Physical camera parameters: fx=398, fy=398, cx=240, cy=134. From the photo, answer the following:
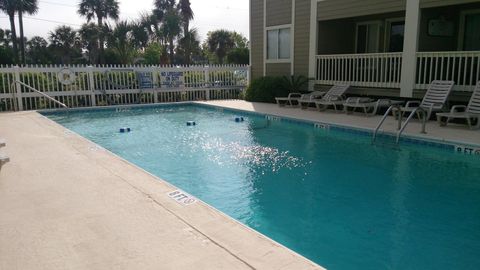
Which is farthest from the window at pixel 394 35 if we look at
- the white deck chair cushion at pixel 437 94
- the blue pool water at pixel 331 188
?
the blue pool water at pixel 331 188

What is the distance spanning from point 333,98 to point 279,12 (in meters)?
4.71

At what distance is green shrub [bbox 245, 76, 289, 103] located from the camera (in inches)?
566

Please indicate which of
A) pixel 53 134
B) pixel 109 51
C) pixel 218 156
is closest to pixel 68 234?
pixel 218 156

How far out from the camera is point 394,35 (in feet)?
44.5

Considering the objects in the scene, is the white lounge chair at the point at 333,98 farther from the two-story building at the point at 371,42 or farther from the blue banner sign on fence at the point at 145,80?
the blue banner sign on fence at the point at 145,80

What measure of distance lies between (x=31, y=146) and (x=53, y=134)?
135 centimetres

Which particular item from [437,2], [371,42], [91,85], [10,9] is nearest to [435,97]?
[437,2]

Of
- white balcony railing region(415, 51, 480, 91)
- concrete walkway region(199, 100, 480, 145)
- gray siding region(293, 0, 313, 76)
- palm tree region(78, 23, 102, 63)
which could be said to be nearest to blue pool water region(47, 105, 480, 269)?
concrete walkway region(199, 100, 480, 145)

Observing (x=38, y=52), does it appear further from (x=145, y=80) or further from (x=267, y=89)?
(x=267, y=89)

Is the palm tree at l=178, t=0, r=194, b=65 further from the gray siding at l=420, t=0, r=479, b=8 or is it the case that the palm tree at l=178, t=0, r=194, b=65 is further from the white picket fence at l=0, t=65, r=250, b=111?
the gray siding at l=420, t=0, r=479, b=8

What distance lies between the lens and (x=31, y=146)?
7.10 m

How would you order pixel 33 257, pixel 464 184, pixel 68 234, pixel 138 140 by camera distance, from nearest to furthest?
pixel 33 257 → pixel 68 234 → pixel 464 184 → pixel 138 140

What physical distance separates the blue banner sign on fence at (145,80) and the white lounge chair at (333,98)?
7.10 metres

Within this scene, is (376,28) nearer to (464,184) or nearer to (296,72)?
(296,72)
